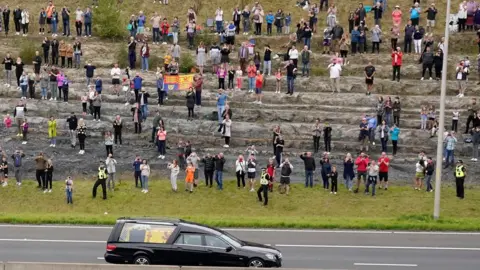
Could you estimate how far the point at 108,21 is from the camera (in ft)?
182

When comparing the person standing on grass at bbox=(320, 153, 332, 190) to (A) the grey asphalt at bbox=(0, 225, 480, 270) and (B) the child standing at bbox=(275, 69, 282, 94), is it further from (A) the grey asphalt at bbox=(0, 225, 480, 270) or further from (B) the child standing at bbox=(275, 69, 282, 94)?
(B) the child standing at bbox=(275, 69, 282, 94)

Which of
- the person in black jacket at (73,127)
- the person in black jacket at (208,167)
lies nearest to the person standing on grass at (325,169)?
the person in black jacket at (208,167)

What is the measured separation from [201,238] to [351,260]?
207 inches

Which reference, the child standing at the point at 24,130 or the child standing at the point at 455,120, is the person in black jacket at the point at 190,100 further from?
the child standing at the point at 455,120

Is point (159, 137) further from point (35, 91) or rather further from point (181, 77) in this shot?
point (35, 91)

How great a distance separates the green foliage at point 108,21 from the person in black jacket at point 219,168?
1775cm

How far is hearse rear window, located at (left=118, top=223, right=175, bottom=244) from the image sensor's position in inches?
1073

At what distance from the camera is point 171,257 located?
89.1 feet

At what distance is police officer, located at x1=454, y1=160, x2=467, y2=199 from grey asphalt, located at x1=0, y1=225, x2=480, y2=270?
18.1ft

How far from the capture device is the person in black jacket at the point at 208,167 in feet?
132

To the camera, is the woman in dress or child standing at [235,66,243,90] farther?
the woman in dress

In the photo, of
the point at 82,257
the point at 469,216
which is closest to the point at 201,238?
the point at 82,257

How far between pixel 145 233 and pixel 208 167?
1322 cm

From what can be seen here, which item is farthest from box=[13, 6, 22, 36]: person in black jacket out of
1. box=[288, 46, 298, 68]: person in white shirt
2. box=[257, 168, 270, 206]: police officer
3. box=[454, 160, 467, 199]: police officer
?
box=[454, 160, 467, 199]: police officer
